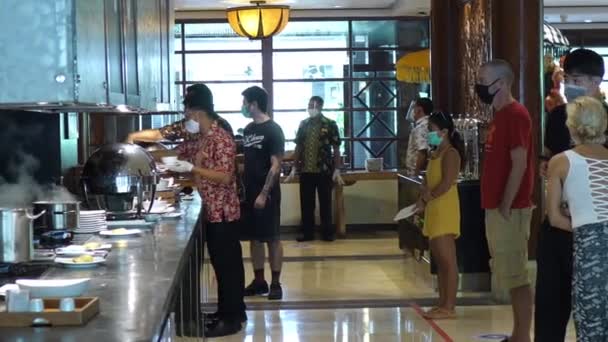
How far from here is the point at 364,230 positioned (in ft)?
41.3

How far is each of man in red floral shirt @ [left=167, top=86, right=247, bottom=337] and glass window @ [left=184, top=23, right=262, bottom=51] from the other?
303 inches

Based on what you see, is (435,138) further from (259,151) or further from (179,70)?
(179,70)

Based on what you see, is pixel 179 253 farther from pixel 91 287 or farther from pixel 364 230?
pixel 364 230

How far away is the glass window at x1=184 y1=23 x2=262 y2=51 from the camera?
45.5 ft

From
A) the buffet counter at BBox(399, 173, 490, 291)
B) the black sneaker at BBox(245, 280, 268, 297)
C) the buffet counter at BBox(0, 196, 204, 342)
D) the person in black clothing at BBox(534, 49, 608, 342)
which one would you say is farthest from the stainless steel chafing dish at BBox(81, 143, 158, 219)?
the buffet counter at BBox(399, 173, 490, 291)

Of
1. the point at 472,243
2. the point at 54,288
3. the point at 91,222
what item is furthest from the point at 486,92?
the point at 54,288

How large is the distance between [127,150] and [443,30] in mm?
4698

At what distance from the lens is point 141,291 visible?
292cm

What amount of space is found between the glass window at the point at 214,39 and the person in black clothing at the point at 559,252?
30.6 ft

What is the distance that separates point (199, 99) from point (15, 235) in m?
2.72

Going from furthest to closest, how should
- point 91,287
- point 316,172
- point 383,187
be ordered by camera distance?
1. point 383,187
2. point 316,172
3. point 91,287

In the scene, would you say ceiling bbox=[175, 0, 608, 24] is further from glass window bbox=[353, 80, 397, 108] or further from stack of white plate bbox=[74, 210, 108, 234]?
stack of white plate bbox=[74, 210, 108, 234]

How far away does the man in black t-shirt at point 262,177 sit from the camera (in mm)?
7059

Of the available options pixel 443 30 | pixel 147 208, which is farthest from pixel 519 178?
pixel 443 30
